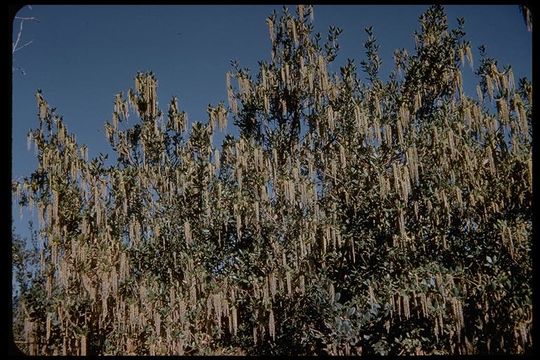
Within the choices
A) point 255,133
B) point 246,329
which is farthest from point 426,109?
point 246,329

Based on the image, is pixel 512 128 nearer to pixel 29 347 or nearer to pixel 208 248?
pixel 208 248

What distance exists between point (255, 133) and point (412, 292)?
5.34 m

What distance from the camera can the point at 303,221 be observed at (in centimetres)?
830

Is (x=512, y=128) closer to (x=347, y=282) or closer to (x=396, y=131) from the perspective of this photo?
(x=396, y=131)

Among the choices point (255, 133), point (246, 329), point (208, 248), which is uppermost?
point (255, 133)

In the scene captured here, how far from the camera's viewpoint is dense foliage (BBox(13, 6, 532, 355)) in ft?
22.9

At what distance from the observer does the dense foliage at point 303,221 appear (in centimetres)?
698

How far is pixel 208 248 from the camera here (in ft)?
29.2

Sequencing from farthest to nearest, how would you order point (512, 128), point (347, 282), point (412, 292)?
point (347, 282) → point (512, 128) → point (412, 292)

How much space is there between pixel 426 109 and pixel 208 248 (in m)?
6.53

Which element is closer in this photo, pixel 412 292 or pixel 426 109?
pixel 412 292

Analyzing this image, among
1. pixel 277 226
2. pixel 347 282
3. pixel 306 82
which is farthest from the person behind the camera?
pixel 306 82
